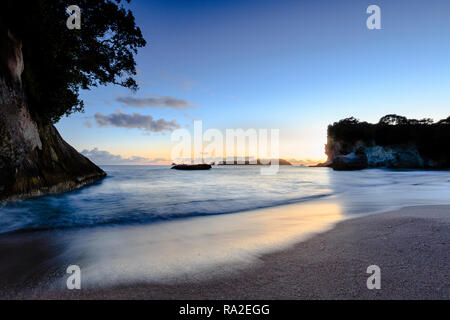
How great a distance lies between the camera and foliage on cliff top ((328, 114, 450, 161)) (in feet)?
156

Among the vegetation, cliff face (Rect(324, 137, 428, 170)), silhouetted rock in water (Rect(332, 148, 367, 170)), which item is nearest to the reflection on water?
silhouetted rock in water (Rect(332, 148, 367, 170))

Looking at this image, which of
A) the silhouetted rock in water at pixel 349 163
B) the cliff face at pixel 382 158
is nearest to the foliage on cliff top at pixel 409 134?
the cliff face at pixel 382 158

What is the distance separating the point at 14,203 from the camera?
17.7 ft

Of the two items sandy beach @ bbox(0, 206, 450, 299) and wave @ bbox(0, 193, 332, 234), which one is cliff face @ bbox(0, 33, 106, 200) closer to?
wave @ bbox(0, 193, 332, 234)

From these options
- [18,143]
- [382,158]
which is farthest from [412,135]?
[18,143]

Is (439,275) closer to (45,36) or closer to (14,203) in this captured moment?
(14,203)

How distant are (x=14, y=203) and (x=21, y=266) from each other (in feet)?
15.5

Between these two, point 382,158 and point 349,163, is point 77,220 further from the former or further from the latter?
point 382,158

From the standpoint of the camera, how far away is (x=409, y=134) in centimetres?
5072

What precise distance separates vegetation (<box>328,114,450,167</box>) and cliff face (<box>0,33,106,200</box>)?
222 feet

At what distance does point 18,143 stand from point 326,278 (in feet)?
28.7
